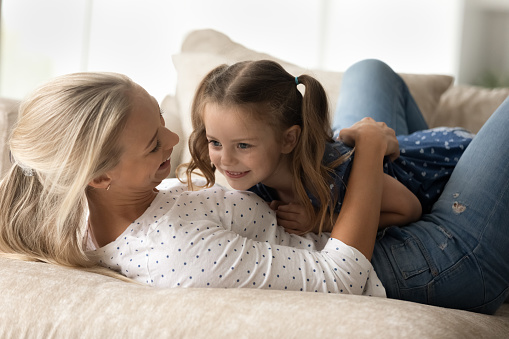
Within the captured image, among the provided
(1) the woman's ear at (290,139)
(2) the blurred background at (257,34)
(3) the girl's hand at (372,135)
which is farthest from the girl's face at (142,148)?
(2) the blurred background at (257,34)

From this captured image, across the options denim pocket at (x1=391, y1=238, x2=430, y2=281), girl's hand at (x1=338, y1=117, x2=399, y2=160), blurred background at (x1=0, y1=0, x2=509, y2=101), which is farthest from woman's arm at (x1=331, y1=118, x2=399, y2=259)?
blurred background at (x1=0, y1=0, x2=509, y2=101)

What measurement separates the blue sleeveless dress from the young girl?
1.0 inches

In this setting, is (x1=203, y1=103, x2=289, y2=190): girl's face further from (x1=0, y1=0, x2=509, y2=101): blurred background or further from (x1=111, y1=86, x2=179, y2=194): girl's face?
(x1=0, y1=0, x2=509, y2=101): blurred background

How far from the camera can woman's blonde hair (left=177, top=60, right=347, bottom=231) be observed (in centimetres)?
132

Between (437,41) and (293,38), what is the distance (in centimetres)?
133

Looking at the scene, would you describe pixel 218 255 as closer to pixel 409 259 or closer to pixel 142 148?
pixel 142 148

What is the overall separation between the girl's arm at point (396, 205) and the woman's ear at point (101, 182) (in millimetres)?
602

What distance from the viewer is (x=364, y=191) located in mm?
1260

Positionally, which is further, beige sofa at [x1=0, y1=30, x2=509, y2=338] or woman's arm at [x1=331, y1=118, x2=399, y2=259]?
woman's arm at [x1=331, y1=118, x2=399, y2=259]

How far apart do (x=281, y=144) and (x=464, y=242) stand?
17.9 inches

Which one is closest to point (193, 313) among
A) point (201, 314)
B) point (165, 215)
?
point (201, 314)

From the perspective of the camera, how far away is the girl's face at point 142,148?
1.15m

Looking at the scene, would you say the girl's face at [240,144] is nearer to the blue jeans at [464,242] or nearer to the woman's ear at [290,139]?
the woman's ear at [290,139]

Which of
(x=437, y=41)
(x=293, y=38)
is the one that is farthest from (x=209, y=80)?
(x=437, y=41)
